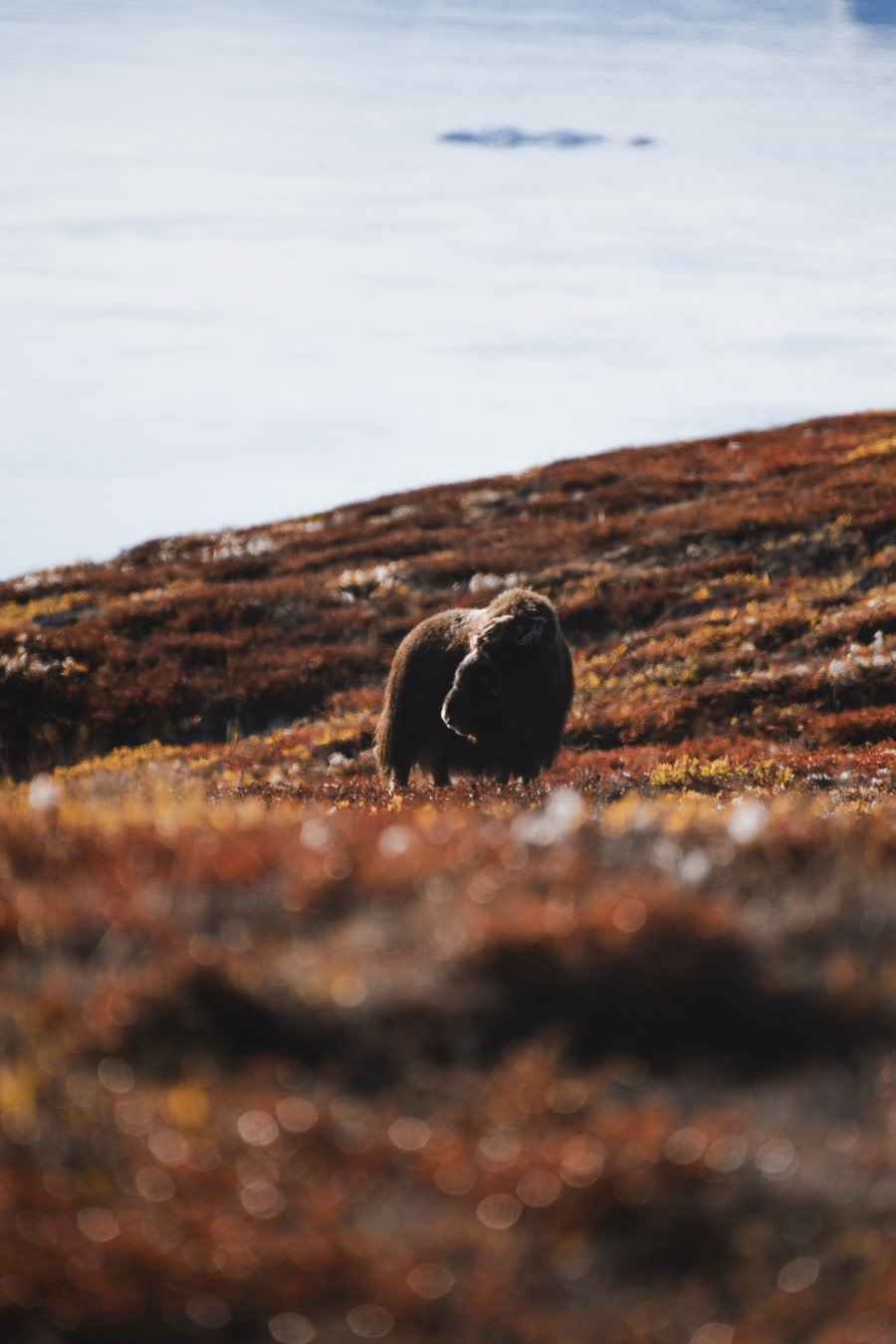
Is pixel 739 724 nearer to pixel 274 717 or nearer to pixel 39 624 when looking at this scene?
pixel 274 717

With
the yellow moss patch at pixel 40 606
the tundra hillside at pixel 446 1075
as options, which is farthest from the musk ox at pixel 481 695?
the yellow moss patch at pixel 40 606

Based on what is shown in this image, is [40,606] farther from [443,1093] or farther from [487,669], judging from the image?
[443,1093]

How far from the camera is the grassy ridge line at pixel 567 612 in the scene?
812 inches

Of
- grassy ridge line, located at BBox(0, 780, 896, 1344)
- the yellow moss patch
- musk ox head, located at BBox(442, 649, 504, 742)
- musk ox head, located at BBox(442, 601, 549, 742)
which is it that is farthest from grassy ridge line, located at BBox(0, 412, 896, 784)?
grassy ridge line, located at BBox(0, 780, 896, 1344)

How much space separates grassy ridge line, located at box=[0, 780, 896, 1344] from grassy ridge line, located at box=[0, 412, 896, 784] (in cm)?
937

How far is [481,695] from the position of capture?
12.5m

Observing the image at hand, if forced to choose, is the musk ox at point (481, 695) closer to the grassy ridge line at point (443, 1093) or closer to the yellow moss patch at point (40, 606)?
the grassy ridge line at point (443, 1093)

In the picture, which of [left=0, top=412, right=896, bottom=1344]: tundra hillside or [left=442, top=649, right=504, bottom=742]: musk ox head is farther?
[left=442, top=649, right=504, bottom=742]: musk ox head

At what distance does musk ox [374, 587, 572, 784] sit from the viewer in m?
12.6

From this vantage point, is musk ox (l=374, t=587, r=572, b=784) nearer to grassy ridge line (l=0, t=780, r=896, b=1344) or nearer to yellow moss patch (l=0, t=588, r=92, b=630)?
grassy ridge line (l=0, t=780, r=896, b=1344)

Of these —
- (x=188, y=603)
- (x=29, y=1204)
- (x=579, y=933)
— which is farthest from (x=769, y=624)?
(x=29, y=1204)

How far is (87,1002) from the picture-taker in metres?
3.96

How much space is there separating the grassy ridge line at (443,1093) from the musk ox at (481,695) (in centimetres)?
716

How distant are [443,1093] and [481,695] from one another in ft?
29.3
